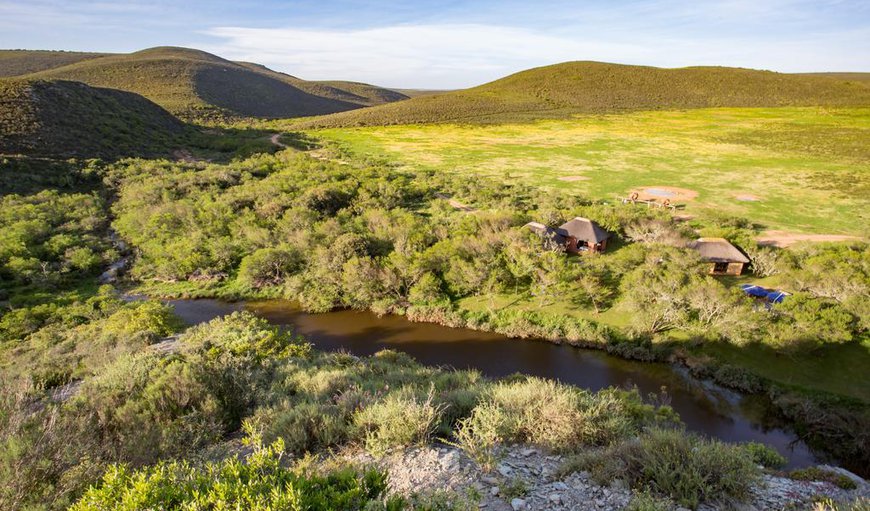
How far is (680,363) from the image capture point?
19.5m

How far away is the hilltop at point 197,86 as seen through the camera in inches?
3942

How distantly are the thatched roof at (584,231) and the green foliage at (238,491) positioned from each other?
25.7 m

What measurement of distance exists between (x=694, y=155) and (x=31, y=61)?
172045mm

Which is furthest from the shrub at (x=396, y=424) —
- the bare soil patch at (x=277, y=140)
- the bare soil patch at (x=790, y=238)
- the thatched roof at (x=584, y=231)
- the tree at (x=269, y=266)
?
the bare soil patch at (x=277, y=140)

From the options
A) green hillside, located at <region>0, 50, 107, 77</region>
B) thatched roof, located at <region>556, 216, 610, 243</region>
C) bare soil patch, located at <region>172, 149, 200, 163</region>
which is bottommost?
thatched roof, located at <region>556, 216, 610, 243</region>

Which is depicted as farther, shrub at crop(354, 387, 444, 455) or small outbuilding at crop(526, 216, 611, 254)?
small outbuilding at crop(526, 216, 611, 254)

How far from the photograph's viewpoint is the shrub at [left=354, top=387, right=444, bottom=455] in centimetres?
721

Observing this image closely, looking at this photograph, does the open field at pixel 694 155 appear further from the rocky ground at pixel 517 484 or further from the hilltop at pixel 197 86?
the hilltop at pixel 197 86

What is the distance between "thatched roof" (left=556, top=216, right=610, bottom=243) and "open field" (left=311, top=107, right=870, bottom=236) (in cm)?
1412

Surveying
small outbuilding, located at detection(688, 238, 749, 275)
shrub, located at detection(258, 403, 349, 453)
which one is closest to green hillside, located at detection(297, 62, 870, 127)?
small outbuilding, located at detection(688, 238, 749, 275)

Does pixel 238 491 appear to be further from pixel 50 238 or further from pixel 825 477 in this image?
pixel 50 238

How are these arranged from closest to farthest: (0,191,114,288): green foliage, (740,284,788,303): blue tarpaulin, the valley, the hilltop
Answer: the valley, (740,284,788,303): blue tarpaulin, (0,191,114,288): green foliage, the hilltop

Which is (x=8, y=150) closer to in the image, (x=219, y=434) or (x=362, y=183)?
(x=362, y=183)

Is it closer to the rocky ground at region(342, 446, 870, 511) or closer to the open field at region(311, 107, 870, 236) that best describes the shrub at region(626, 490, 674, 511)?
the rocky ground at region(342, 446, 870, 511)
